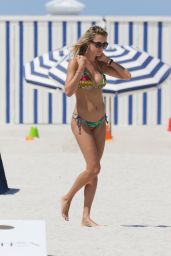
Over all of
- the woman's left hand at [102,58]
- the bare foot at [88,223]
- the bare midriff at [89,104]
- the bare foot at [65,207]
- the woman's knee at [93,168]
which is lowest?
the bare foot at [88,223]

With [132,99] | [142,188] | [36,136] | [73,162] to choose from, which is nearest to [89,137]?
[142,188]

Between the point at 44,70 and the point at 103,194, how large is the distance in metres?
5.91

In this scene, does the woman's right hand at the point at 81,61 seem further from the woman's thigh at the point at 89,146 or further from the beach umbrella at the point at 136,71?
the beach umbrella at the point at 136,71

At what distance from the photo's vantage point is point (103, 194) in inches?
364

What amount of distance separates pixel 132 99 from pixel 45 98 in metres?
1.87

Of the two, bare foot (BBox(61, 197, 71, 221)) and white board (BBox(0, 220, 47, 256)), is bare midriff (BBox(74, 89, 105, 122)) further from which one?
white board (BBox(0, 220, 47, 256))

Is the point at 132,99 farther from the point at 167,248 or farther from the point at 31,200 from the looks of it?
the point at 167,248

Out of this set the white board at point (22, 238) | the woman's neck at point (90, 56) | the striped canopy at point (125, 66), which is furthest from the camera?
the striped canopy at point (125, 66)

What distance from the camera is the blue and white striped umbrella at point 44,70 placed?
14710mm

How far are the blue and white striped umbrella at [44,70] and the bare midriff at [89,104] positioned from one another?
7363 mm

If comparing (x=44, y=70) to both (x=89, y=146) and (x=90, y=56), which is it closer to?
(x=90, y=56)

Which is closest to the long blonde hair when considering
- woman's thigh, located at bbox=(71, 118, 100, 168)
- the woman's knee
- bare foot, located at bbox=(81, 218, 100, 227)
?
woman's thigh, located at bbox=(71, 118, 100, 168)

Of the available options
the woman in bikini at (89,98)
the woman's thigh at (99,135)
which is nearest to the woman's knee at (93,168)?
the woman in bikini at (89,98)

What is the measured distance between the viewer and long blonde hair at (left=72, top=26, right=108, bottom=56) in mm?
7105
